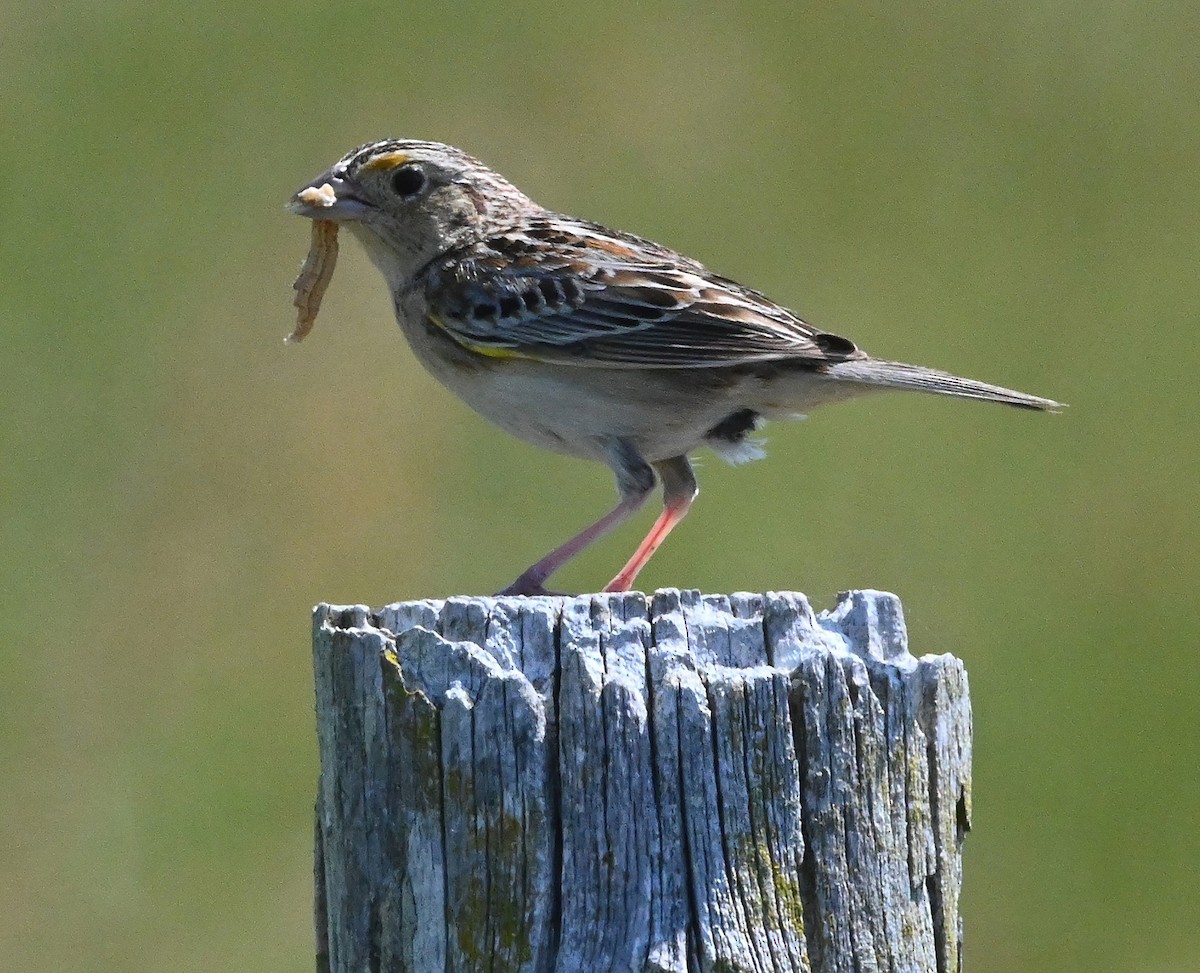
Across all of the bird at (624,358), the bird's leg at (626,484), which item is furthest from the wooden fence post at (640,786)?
the bird's leg at (626,484)

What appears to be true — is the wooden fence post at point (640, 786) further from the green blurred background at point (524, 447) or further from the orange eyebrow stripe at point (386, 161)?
the green blurred background at point (524, 447)

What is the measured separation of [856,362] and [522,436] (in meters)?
1.24

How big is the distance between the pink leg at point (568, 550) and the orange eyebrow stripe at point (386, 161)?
175cm

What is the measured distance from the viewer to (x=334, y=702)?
3939 millimetres

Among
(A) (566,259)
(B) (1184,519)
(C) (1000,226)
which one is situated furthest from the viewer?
(C) (1000,226)

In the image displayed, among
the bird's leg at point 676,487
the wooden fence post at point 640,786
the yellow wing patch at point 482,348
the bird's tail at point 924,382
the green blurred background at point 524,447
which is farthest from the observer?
the green blurred background at point 524,447

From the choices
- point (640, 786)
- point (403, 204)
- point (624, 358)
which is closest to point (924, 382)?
point (624, 358)

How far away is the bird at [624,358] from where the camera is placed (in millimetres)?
6512

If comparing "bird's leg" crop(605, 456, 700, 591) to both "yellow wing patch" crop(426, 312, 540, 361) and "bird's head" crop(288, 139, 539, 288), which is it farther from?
"bird's head" crop(288, 139, 539, 288)

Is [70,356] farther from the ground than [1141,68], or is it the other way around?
[1141,68]

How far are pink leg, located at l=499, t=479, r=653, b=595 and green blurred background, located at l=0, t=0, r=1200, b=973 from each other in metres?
3.02

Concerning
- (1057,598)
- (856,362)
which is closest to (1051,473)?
(1057,598)

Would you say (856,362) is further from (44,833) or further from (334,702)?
(44,833)

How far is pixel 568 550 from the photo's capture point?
631 centimetres
